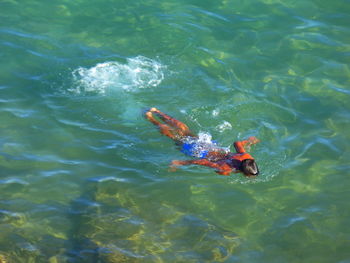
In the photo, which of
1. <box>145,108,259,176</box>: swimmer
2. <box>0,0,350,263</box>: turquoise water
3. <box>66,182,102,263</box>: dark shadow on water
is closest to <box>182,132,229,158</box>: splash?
<box>145,108,259,176</box>: swimmer

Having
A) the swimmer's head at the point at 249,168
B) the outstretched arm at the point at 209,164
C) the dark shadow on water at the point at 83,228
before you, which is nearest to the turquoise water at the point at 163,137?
the dark shadow on water at the point at 83,228

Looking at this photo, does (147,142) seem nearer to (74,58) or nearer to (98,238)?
(98,238)

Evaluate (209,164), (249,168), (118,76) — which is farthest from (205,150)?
(118,76)

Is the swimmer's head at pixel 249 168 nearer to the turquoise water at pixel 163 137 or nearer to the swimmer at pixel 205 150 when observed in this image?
the swimmer at pixel 205 150

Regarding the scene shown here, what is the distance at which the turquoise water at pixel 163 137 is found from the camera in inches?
294

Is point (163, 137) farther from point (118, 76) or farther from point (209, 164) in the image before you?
point (118, 76)

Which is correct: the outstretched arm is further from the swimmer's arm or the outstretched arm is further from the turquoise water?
the swimmer's arm

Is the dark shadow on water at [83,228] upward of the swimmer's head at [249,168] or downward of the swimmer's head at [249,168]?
downward

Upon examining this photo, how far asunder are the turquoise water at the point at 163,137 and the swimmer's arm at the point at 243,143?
180mm

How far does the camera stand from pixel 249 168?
26.6ft

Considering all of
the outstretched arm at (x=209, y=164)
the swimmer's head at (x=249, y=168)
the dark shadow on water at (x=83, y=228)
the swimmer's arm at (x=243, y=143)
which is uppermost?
the swimmer's head at (x=249, y=168)

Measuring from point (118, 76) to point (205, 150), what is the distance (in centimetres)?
320

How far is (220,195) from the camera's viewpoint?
8.38m

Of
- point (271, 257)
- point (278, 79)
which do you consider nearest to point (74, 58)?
point (278, 79)
